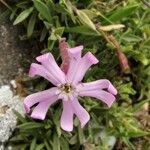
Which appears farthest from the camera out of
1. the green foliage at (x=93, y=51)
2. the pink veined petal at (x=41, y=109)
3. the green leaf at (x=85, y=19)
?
the green foliage at (x=93, y=51)

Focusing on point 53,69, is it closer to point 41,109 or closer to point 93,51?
point 41,109

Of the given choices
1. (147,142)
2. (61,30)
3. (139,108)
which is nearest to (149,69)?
(139,108)

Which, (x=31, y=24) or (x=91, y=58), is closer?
(x=91, y=58)

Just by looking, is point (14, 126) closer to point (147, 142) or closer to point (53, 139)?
point (53, 139)

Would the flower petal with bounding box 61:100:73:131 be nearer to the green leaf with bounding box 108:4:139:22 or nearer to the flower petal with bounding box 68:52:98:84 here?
the flower petal with bounding box 68:52:98:84

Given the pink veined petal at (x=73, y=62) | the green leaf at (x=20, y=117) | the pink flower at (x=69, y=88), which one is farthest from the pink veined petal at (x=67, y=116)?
the green leaf at (x=20, y=117)

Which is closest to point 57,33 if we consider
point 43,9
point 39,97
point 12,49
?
point 43,9

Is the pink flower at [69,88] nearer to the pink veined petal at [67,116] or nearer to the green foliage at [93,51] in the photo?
the pink veined petal at [67,116]
